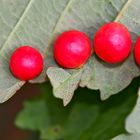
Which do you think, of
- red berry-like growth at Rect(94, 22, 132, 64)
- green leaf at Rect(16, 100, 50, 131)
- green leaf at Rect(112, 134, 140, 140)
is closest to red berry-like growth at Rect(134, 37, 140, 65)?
red berry-like growth at Rect(94, 22, 132, 64)

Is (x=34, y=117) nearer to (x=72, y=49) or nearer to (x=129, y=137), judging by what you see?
(x=72, y=49)

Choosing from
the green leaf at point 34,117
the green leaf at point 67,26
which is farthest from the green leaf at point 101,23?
the green leaf at point 34,117

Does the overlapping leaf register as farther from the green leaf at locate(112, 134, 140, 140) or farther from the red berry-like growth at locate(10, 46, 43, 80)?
the red berry-like growth at locate(10, 46, 43, 80)

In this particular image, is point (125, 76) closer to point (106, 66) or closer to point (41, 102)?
point (106, 66)

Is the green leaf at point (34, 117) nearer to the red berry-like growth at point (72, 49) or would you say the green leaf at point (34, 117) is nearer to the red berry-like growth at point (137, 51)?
the red berry-like growth at point (72, 49)

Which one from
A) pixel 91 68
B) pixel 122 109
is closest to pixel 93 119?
pixel 122 109

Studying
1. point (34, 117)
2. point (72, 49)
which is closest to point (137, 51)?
point (72, 49)
